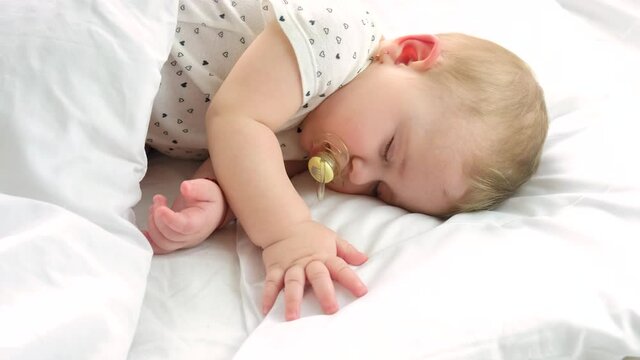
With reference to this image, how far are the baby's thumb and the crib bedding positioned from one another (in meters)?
0.01

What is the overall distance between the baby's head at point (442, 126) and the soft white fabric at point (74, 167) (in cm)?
30

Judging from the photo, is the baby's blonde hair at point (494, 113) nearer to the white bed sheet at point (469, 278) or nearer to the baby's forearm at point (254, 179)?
the white bed sheet at point (469, 278)

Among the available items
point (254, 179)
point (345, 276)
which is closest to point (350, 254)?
point (345, 276)

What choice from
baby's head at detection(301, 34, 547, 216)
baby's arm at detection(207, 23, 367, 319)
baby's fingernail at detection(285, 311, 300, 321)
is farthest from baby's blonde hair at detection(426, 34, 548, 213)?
baby's fingernail at detection(285, 311, 300, 321)

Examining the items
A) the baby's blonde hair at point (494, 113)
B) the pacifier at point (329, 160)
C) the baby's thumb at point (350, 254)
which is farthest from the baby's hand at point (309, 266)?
the baby's blonde hair at point (494, 113)

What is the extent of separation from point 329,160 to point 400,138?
0.35 ft

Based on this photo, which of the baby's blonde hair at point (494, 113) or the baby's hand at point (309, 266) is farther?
the baby's blonde hair at point (494, 113)

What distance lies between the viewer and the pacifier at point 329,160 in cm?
94

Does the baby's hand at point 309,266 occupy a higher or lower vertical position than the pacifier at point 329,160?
lower

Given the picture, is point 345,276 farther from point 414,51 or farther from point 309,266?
point 414,51

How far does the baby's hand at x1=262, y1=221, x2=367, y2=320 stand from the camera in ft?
2.46

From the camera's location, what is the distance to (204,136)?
3.44 feet

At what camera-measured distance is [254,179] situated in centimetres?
87

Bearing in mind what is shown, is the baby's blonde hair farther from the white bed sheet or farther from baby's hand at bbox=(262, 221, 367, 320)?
baby's hand at bbox=(262, 221, 367, 320)
